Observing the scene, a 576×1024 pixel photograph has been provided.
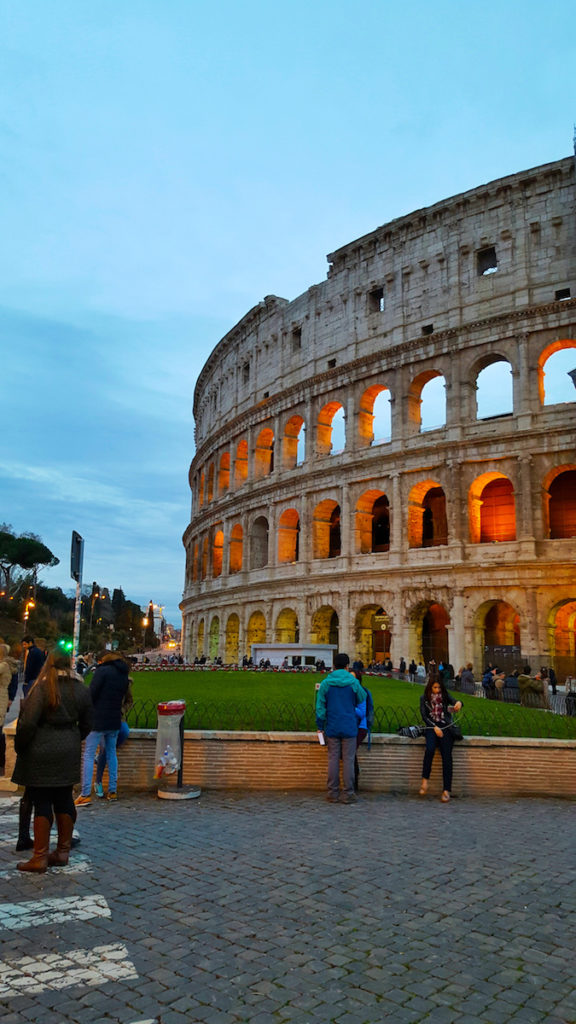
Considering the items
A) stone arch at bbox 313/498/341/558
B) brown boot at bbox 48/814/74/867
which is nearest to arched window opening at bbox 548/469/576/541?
stone arch at bbox 313/498/341/558

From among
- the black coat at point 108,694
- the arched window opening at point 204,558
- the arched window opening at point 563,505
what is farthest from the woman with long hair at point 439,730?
the arched window opening at point 204,558

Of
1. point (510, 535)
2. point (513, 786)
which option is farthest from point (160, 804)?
point (510, 535)

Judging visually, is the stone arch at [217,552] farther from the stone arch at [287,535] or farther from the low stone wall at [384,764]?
the low stone wall at [384,764]

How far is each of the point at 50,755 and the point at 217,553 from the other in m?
41.2

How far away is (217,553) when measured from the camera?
46969mm

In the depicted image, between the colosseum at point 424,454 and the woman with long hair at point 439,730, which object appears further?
the colosseum at point 424,454

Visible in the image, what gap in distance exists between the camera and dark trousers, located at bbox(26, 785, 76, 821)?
19.2 feet

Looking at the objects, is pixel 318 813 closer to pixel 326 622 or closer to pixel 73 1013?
pixel 73 1013

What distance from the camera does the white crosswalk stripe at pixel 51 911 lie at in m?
4.71

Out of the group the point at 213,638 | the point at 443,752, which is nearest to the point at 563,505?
the point at 213,638

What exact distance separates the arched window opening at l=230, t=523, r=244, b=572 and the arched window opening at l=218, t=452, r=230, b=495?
12.7 ft

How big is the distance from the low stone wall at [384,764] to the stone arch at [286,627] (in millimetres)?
26969

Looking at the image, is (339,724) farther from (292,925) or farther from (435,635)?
(435,635)

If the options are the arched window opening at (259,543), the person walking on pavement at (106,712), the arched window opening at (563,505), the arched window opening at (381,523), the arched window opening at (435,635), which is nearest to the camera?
the person walking on pavement at (106,712)
